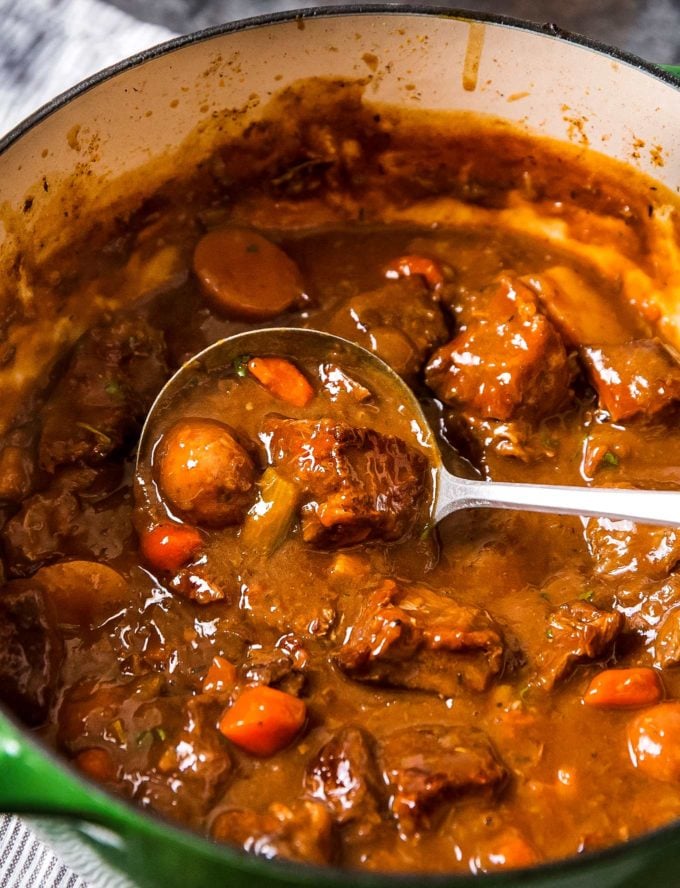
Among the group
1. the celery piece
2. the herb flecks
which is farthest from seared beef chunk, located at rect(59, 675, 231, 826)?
the herb flecks

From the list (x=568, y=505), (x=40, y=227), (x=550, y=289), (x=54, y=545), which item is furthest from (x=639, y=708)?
(x=40, y=227)

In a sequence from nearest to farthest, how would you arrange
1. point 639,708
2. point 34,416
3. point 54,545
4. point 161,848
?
point 161,848
point 639,708
point 54,545
point 34,416

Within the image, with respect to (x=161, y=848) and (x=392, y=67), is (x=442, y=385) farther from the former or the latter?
(x=161, y=848)

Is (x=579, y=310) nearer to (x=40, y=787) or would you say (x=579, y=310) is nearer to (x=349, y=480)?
(x=349, y=480)

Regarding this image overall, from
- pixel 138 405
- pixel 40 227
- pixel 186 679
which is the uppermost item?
pixel 40 227

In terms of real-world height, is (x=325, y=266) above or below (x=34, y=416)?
below

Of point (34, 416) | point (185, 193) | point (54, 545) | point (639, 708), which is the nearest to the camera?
point (639, 708)

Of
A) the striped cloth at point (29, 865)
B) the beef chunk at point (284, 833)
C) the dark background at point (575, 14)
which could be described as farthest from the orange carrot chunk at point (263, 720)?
the dark background at point (575, 14)
